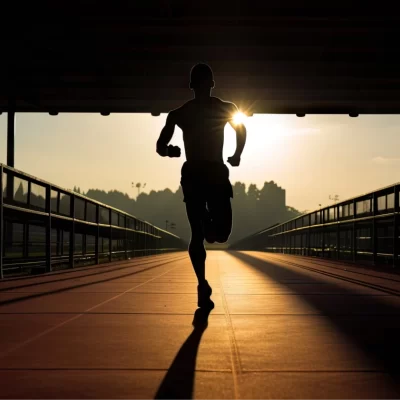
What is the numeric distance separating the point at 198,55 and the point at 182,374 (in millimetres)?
11318

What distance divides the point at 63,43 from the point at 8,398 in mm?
11216

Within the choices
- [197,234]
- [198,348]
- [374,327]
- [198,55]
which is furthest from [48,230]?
[198,348]

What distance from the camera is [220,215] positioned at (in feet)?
15.7

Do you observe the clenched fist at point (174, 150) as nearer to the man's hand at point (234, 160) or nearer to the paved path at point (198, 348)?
the man's hand at point (234, 160)

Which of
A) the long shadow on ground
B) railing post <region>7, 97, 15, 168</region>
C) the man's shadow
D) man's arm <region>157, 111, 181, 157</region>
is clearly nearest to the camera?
the man's shadow

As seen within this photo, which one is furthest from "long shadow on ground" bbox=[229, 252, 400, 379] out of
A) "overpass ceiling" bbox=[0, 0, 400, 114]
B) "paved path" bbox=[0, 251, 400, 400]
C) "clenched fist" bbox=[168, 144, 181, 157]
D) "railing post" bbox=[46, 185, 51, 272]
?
"overpass ceiling" bbox=[0, 0, 400, 114]

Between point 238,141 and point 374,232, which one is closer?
point 238,141

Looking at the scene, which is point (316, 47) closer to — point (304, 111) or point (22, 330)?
point (304, 111)

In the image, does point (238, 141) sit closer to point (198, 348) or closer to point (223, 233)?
point (223, 233)

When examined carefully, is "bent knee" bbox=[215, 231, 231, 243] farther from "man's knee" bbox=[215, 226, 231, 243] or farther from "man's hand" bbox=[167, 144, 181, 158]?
"man's hand" bbox=[167, 144, 181, 158]

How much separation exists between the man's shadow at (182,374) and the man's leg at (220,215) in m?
1.10

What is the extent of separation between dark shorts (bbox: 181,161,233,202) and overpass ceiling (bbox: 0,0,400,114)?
6.74m

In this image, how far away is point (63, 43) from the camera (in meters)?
12.6

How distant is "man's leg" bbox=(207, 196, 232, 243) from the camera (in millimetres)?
4754
